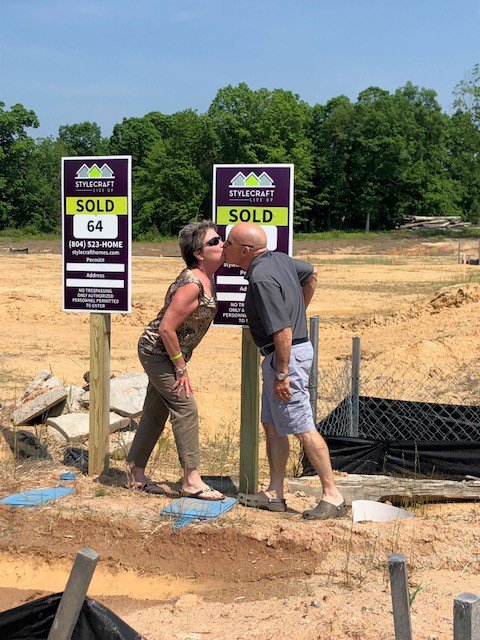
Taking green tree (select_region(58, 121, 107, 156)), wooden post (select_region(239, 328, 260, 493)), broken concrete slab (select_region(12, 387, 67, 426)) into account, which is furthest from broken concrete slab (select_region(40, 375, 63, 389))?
green tree (select_region(58, 121, 107, 156))

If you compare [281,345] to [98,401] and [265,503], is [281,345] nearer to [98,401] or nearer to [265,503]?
[265,503]

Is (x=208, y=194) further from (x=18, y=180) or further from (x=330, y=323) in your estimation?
(x=330, y=323)

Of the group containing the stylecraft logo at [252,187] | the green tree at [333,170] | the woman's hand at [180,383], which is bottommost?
the woman's hand at [180,383]

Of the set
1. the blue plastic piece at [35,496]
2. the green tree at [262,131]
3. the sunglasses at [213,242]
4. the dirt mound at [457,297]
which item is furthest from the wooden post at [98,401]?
the green tree at [262,131]

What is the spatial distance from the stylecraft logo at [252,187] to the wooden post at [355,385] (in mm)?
1718

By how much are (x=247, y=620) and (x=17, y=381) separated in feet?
26.4

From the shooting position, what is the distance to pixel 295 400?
5.46 m

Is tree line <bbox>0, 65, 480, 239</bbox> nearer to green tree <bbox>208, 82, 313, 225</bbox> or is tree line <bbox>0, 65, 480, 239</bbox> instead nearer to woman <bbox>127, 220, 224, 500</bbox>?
green tree <bbox>208, 82, 313, 225</bbox>

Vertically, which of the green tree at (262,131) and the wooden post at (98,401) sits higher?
the green tree at (262,131)

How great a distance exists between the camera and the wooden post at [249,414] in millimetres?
6125

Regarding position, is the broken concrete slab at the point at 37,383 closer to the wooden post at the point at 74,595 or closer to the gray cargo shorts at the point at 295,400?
the gray cargo shorts at the point at 295,400

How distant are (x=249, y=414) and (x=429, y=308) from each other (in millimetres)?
11752

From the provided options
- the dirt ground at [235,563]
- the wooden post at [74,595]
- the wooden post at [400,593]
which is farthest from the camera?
the dirt ground at [235,563]

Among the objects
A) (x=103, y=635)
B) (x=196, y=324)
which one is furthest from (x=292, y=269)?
(x=103, y=635)
